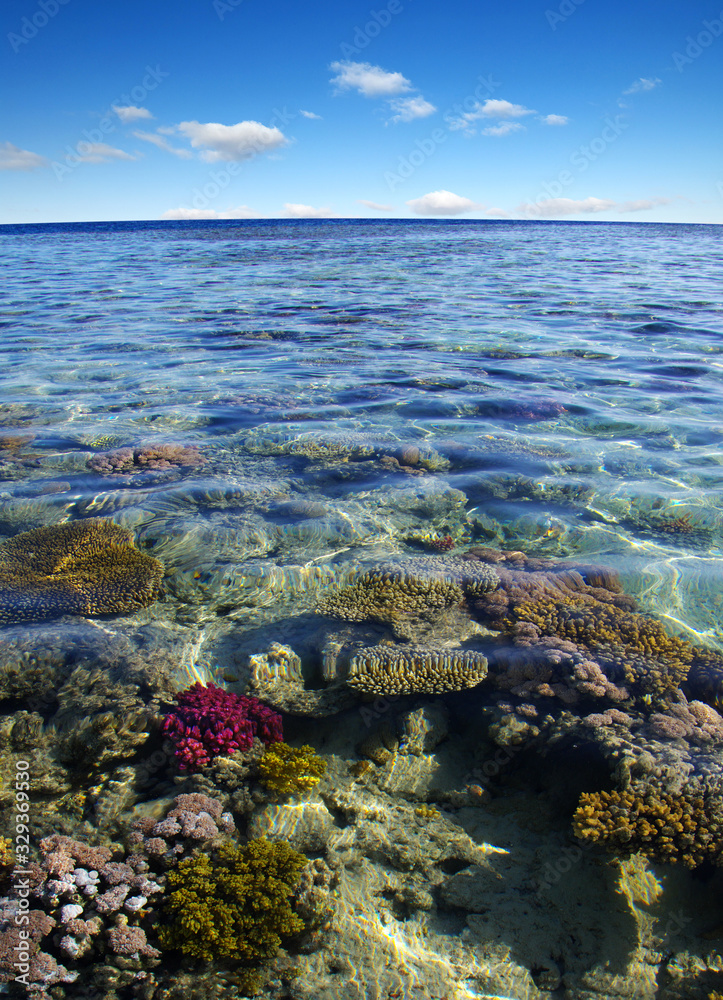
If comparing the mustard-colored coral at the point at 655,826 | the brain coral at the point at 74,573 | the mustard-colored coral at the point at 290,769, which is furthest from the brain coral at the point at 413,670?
the brain coral at the point at 74,573

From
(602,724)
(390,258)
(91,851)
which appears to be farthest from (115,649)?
(390,258)

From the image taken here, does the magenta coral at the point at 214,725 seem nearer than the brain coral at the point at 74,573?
Yes

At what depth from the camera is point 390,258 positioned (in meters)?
39.0

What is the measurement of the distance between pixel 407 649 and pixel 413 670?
27 cm

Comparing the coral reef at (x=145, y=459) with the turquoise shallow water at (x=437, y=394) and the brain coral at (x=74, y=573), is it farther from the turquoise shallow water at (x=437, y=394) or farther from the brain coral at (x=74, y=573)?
the brain coral at (x=74, y=573)

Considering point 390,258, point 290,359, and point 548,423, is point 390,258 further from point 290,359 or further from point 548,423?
point 548,423

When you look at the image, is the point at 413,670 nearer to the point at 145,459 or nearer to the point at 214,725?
the point at 214,725

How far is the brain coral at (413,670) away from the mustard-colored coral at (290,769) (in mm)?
719

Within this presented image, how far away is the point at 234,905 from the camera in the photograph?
10.3 feet

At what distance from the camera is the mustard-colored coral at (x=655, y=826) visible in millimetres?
3445

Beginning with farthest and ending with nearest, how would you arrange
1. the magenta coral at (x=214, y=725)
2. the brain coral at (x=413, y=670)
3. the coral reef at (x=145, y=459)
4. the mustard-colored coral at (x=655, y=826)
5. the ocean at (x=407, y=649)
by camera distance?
the coral reef at (x=145, y=459) → the brain coral at (x=413, y=670) → the magenta coral at (x=214, y=725) → the mustard-colored coral at (x=655, y=826) → the ocean at (x=407, y=649)

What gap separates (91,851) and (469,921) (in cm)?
234

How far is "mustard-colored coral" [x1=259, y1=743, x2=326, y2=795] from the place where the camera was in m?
3.92

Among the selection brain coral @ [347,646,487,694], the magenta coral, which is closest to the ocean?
brain coral @ [347,646,487,694]
